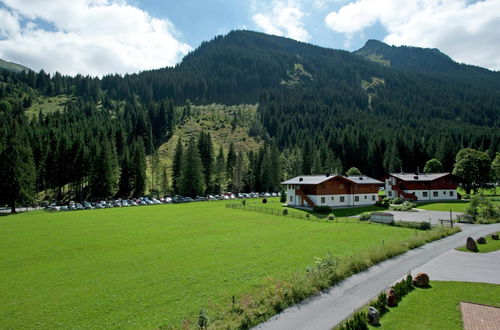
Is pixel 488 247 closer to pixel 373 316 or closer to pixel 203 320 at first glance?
pixel 373 316

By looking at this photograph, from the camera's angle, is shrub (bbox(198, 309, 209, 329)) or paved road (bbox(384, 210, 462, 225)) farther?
paved road (bbox(384, 210, 462, 225))

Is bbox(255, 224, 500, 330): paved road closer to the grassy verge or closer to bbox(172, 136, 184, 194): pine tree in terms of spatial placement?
the grassy verge

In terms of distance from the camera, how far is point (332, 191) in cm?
6306

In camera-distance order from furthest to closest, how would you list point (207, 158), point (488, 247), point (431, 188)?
point (207, 158)
point (431, 188)
point (488, 247)

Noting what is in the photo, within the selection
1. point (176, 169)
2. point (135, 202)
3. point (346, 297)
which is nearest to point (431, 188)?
point (346, 297)

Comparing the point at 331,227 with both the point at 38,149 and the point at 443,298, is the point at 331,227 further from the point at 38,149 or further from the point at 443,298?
the point at 38,149

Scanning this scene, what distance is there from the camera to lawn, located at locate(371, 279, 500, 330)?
1359 centimetres

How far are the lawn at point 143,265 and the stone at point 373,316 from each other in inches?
271

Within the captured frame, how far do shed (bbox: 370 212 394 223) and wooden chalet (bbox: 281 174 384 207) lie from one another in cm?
1627

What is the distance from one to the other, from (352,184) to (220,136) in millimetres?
102956

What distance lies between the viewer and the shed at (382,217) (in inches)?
1714

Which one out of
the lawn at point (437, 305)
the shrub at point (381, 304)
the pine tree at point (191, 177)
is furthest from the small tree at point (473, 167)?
the shrub at point (381, 304)

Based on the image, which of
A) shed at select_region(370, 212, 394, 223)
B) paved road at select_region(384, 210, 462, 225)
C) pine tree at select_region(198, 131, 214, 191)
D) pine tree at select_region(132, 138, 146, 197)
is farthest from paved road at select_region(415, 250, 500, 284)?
pine tree at select_region(198, 131, 214, 191)

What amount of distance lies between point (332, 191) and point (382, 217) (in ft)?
61.6
